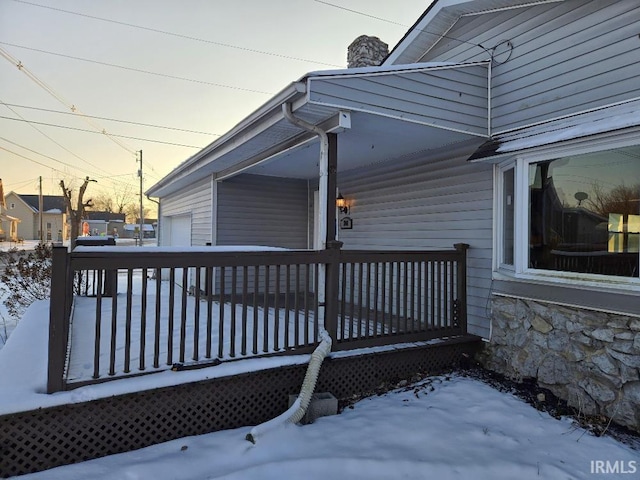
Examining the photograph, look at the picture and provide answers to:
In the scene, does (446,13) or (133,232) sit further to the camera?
(133,232)

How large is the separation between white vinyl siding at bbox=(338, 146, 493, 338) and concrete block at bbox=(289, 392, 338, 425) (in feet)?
6.94

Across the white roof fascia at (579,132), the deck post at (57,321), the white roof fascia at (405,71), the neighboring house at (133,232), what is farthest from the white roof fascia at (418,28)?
the neighboring house at (133,232)

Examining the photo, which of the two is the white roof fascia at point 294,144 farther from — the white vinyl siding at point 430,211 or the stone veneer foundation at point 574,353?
the stone veneer foundation at point 574,353

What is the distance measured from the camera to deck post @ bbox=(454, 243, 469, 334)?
4352 mm

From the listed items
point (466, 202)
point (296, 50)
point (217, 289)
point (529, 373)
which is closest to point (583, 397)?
point (529, 373)

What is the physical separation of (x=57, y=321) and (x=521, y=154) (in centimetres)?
412

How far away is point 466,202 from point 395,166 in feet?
4.71

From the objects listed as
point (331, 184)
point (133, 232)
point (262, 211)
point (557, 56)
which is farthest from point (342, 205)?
point (133, 232)

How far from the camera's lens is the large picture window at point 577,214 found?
10.2ft

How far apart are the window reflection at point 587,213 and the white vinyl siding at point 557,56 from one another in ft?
1.84

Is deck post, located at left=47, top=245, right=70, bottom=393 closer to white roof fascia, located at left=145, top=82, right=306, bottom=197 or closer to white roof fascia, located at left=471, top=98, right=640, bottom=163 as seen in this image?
white roof fascia, located at left=145, top=82, right=306, bottom=197

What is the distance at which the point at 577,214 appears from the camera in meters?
3.51

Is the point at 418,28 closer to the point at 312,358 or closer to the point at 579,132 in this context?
the point at 579,132

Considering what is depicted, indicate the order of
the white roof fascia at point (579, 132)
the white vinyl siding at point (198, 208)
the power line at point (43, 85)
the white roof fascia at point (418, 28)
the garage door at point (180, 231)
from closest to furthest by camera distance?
the white roof fascia at point (579, 132)
the white roof fascia at point (418, 28)
the white vinyl siding at point (198, 208)
the garage door at point (180, 231)
the power line at point (43, 85)
